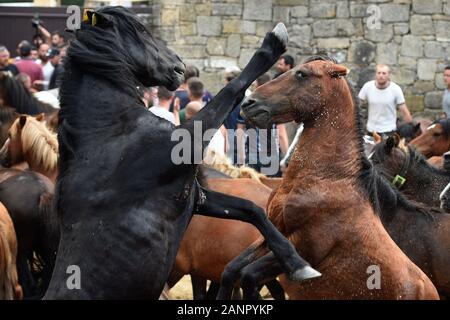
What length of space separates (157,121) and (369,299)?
6.32 feet

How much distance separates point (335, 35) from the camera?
1773cm

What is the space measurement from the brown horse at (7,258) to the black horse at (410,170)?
3.50 m

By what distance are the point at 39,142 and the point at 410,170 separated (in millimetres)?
3598

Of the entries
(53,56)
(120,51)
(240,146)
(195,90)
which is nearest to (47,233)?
(240,146)

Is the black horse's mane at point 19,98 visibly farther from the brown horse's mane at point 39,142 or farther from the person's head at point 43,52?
the person's head at point 43,52

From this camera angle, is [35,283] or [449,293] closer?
[449,293]

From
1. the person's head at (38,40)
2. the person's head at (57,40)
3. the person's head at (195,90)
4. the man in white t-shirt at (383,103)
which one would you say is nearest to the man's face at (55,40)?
the person's head at (57,40)

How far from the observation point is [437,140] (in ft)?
37.5

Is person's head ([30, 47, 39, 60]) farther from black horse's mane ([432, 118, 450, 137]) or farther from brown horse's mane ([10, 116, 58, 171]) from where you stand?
black horse's mane ([432, 118, 450, 137])

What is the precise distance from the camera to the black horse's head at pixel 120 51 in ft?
17.0

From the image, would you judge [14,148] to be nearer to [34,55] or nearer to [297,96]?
[297,96]

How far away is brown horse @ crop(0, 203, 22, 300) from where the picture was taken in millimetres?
7785
